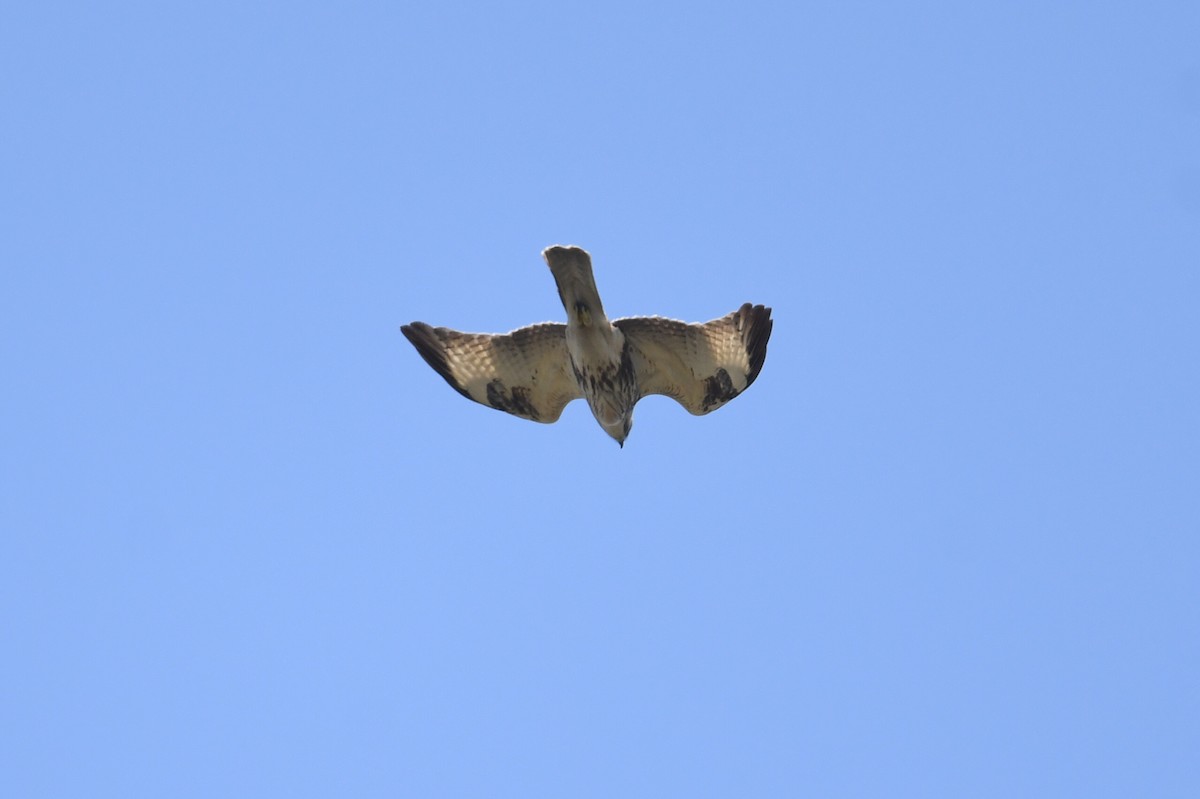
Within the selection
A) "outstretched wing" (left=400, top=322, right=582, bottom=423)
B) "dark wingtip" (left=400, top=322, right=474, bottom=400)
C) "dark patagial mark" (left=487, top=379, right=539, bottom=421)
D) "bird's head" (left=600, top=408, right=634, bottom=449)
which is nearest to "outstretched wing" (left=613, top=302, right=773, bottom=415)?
"bird's head" (left=600, top=408, right=634, bottom=449)

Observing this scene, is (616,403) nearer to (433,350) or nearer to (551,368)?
(551,368)

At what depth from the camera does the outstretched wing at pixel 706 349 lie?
14391 millimetres

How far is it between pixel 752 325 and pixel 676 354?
2.64 feet

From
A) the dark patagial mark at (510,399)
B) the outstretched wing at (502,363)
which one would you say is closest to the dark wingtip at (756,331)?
the outstretched wing at (502,363)

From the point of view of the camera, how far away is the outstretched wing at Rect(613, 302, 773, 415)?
1439 centimetres

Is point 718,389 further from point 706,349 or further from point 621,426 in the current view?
point 621,426

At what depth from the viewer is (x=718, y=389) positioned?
48.2 feet

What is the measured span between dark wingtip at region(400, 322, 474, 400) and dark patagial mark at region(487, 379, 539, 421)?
0.23 metres

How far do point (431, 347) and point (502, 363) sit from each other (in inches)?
28.4

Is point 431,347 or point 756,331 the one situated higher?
point 431,347

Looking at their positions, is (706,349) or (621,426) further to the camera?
(621,426)

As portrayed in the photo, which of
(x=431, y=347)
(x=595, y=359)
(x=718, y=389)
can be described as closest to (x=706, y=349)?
(x=718, y=389)

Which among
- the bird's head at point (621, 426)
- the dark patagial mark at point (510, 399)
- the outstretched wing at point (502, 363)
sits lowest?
the bird's head at point (621, 426)

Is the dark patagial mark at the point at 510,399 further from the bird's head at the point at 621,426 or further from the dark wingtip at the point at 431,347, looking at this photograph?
the bird's head at the point at 621,426
